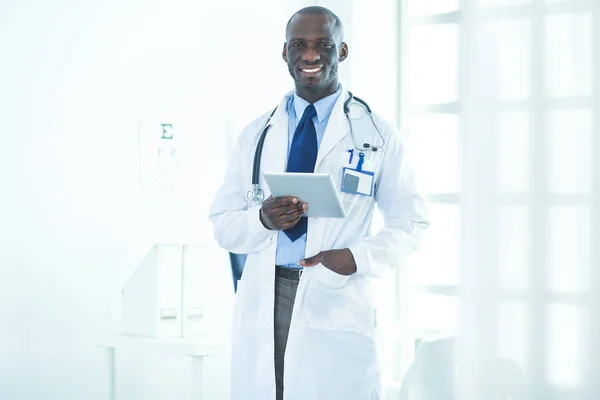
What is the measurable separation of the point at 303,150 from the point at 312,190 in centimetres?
27

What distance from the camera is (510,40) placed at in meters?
2.37

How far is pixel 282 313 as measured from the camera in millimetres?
1933

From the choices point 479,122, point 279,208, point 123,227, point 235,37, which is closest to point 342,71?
point 235,37

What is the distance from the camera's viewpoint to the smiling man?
1863mm

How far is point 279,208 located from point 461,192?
90 centimetres

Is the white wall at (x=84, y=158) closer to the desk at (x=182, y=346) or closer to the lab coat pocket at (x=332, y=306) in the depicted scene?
the desk at (x=182, y=346)

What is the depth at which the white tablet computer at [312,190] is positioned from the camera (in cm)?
169

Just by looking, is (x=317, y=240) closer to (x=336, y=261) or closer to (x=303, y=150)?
(x=336, y=261)

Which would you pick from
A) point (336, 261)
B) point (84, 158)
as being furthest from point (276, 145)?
point (84, 158)

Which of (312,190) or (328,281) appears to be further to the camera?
(328,281)

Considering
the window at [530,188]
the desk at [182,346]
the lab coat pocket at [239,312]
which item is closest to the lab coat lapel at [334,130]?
the lab coat pocket at [239,312]

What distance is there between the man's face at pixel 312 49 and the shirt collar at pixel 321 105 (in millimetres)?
53

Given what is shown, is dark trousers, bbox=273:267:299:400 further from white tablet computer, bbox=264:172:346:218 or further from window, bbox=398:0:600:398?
window, bbox=398:0:600:398

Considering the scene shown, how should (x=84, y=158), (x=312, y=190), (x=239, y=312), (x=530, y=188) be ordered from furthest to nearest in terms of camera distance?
1. (x=84, y=158)
2. (x=530, y=188)
3. (x=239, y=312)
4. (x=312, y=190)
